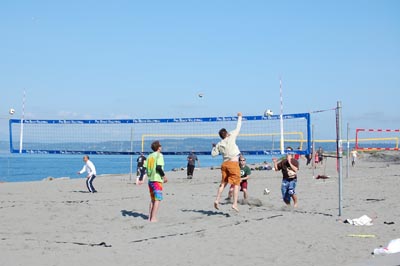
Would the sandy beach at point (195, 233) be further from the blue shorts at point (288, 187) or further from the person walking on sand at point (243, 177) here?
the person walking on sand at point (243, 177)

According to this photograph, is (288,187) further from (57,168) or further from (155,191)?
(57,168)

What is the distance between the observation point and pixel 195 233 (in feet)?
25.6

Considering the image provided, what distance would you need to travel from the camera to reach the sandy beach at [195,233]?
6105 millimetres

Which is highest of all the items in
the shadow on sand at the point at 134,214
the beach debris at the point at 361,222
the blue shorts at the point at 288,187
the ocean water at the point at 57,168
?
the blue shorts at the point at 288,187

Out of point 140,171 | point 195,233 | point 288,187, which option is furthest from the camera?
point 140,171

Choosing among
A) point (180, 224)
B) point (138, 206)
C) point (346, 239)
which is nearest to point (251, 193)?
point (138, 206)

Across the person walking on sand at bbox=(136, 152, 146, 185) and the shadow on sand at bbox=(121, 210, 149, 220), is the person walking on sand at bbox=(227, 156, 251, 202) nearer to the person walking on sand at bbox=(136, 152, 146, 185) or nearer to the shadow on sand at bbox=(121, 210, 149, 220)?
the shadow on sand at bbox=(121, 210, 149, 220)

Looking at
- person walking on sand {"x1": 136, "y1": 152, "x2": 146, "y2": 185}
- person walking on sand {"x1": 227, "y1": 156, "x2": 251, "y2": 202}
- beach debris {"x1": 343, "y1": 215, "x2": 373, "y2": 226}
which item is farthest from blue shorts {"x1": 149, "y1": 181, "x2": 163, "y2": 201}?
person walking on sand {"x1": 136, "y1": 152, "x2": 146, "y2": 185}

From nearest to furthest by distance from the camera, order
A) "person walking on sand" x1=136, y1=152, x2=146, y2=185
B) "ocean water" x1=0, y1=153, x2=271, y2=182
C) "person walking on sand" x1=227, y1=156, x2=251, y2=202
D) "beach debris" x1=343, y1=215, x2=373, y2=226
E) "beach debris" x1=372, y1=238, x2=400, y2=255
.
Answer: "beach debris" x1=372, y1=238, x2=400, y2=255 < "beach debris" x1=343, y1=215, x2=373, y2=226 < "person walking on sand" x1=227, y1=156, x2=251, y2=202 < "person walking on sand" x1=136, y1=152, x2=146, y2=185 < "ocean water" x1=0, y1=153, x2=271, y2=182

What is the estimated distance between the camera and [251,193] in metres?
14.7

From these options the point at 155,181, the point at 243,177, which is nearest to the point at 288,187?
the point at 243,177

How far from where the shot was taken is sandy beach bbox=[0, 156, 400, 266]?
6105mm

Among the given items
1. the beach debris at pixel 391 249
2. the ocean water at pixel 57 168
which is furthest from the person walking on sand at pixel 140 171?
the beach debris at pixel 391 249

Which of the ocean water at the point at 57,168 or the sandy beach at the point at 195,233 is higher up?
the sandy beach at the point at 195,233
